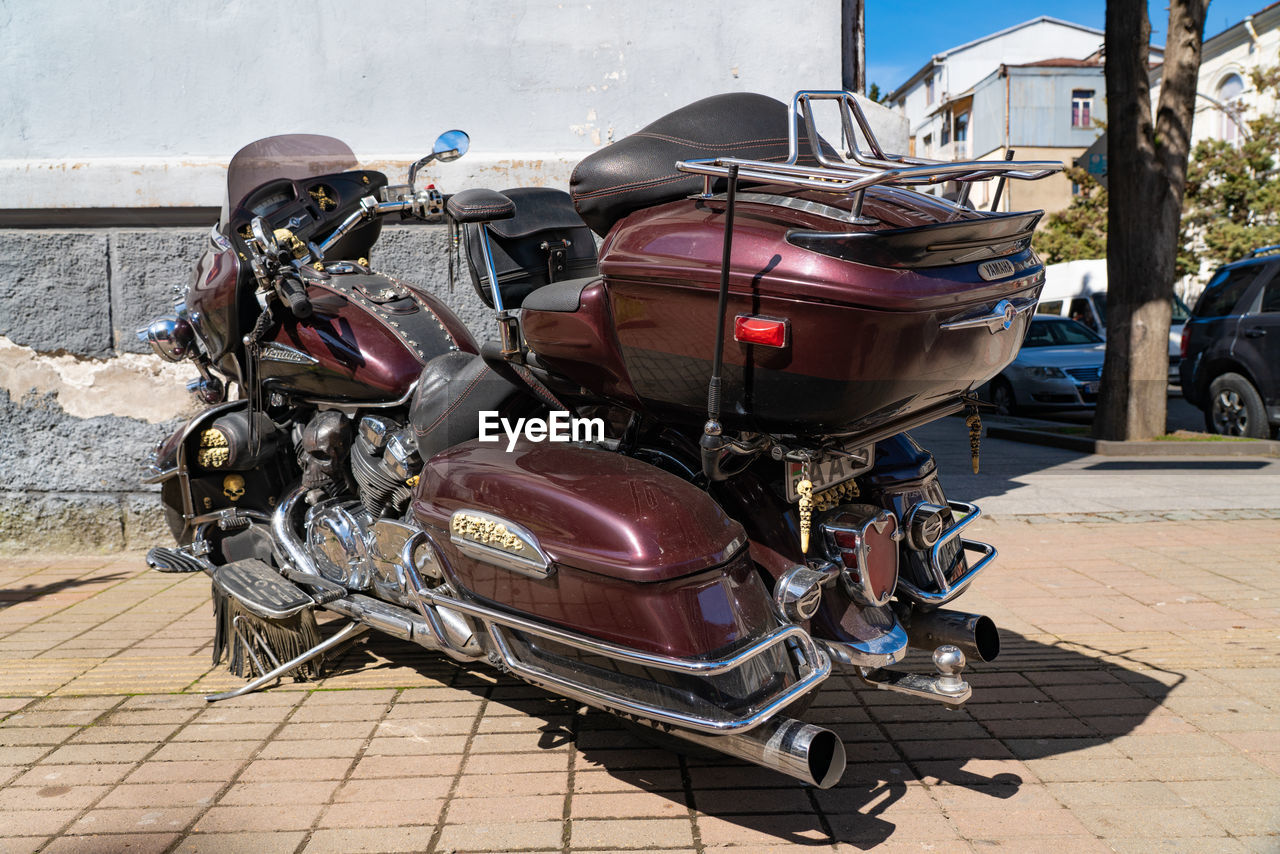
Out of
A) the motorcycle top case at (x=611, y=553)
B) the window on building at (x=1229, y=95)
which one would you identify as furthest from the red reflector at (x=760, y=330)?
the window on building at (x=1229, y=95)

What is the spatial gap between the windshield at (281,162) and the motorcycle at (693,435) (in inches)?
20.6

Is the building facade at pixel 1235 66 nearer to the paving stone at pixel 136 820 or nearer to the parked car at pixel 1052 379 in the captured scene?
the parked car at pixel 1052 379

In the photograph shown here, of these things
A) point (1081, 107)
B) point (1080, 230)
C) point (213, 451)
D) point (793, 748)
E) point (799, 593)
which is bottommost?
point (793, 748)

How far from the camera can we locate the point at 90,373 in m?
5.63

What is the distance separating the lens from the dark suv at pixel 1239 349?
10258 millimetres

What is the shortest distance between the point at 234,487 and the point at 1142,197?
865cm

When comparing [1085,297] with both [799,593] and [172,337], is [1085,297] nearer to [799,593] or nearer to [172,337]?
[172,337]

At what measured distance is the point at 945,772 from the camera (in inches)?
111

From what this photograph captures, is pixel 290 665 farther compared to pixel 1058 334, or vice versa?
pixel 1058 334

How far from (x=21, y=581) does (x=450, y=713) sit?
311 centimetres

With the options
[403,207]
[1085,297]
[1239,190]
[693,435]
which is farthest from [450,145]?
[1239,190]

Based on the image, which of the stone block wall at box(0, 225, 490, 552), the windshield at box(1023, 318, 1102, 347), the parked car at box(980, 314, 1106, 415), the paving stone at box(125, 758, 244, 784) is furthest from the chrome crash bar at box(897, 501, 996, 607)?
the windshield at box(1023, 318, 1102, 347)

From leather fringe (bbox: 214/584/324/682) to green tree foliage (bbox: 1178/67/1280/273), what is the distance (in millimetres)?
22804

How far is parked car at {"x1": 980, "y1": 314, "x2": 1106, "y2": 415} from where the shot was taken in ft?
45.2
